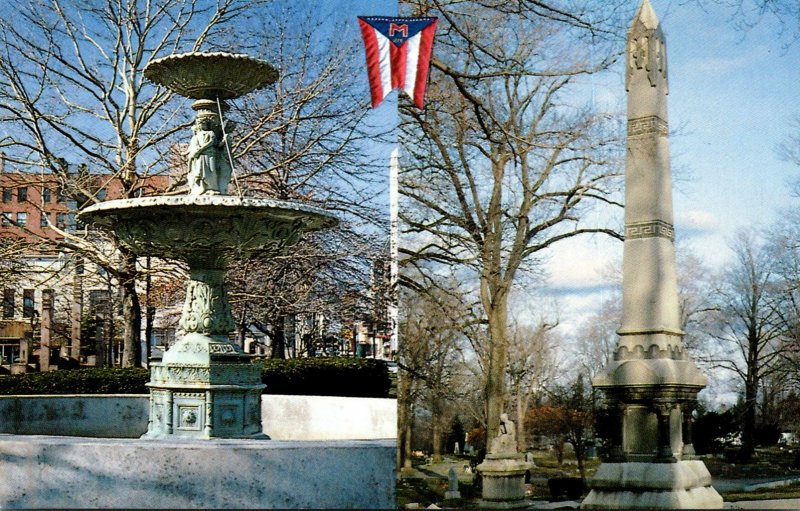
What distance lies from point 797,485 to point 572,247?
139 centimetres

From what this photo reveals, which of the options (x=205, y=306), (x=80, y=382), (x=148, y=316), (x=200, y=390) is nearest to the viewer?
(x=200, y=390)

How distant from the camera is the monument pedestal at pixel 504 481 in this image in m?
4.42

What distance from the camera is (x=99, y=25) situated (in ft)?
37.3

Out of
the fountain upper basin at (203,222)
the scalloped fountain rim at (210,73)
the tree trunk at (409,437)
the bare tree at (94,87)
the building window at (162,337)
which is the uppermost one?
the bare tree at (94,87)

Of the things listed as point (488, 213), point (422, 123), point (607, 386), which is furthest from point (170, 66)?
point (607, 386)

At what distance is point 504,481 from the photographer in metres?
4.48

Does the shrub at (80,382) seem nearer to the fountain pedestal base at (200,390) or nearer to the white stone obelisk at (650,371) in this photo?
the fountain pedestal base at (200,390)

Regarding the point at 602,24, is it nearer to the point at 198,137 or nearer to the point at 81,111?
the point at 198,137

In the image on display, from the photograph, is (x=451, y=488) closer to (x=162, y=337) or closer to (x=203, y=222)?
(x=203, y=222)

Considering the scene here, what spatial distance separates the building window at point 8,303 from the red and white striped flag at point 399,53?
5.66 meters

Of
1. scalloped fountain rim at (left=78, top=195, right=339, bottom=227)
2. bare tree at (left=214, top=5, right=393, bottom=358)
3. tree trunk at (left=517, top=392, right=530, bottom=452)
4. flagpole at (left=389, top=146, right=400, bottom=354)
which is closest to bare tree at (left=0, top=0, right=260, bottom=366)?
bare tree at (left=214, top=5, right=393, bottom=358)

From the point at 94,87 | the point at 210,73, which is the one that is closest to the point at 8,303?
the point at 94,87

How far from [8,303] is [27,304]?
0.18 metres

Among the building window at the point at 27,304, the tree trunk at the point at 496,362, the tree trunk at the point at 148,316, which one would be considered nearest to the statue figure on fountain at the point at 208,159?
the tree trunk at the point at 496,362
